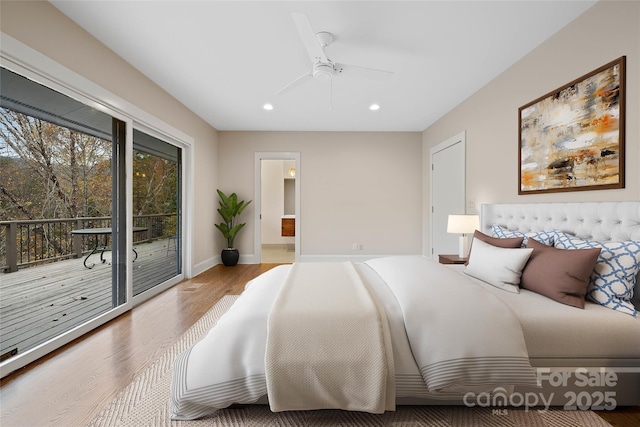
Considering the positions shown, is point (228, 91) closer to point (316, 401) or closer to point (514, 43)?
point (514, 43)

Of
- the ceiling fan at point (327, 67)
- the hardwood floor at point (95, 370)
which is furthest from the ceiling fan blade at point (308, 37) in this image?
the hardwood floor at point (95, 370)

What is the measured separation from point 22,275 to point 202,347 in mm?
1476

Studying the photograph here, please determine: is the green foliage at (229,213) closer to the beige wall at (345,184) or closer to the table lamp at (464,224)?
the beige wall at (345,184)

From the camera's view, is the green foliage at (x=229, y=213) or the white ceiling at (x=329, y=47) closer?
the white ceiling at (x=329, y=47)

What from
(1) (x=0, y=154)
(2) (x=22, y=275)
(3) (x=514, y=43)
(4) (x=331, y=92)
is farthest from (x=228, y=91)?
(3) (x=514, y=43)

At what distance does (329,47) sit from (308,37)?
1.97 ft

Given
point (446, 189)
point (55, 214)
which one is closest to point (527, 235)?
point (446, 189)

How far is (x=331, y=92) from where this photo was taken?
3406 mm

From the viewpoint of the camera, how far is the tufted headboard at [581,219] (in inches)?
68.0

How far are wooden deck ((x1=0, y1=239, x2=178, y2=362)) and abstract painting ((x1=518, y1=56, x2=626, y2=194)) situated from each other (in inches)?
156

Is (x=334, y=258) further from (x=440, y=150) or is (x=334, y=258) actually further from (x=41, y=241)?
(x=41, y=241)

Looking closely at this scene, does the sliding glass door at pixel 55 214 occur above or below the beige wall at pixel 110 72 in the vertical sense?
below

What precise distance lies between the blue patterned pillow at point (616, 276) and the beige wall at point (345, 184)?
11.7ft

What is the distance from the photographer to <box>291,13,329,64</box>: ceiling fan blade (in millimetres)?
1729
